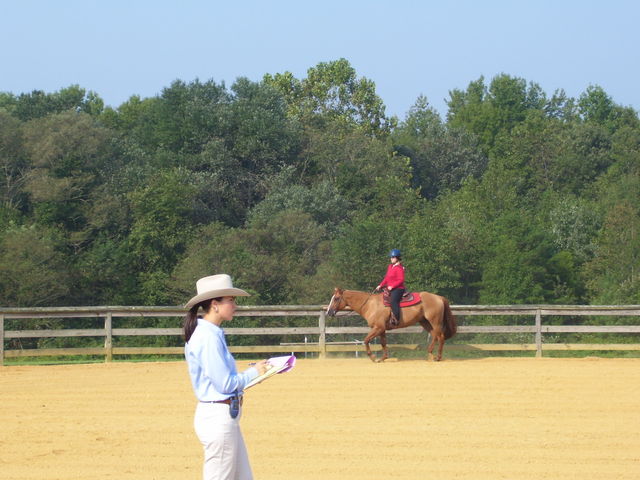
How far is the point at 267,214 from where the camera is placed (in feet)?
130

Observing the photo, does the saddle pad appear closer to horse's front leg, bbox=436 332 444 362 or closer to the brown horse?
the brown horse

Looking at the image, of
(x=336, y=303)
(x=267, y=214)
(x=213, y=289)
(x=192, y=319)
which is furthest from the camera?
(x=267, y=214)

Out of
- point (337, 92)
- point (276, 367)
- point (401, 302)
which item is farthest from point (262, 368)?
point (337, 92)

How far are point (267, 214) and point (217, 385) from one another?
34.1m

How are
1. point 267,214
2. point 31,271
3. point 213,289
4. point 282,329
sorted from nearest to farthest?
point 213,289
point 282,329
point 31,271
point 267,214

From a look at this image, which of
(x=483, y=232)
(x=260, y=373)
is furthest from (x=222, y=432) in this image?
(x=483, y=232)

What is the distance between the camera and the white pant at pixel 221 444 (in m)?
5.54

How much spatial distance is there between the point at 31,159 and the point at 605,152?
124 ft

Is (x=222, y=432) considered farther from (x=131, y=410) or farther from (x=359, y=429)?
(x=131, y=410)

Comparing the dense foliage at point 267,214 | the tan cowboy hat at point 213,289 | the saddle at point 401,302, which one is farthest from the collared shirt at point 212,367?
the dense foliage at point 267,214

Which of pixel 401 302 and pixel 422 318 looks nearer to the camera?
pixel 401 302

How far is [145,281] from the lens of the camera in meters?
32.7

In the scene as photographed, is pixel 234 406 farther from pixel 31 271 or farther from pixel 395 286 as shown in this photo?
pixel 31 271

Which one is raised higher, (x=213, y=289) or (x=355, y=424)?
(x=213, y=289)
